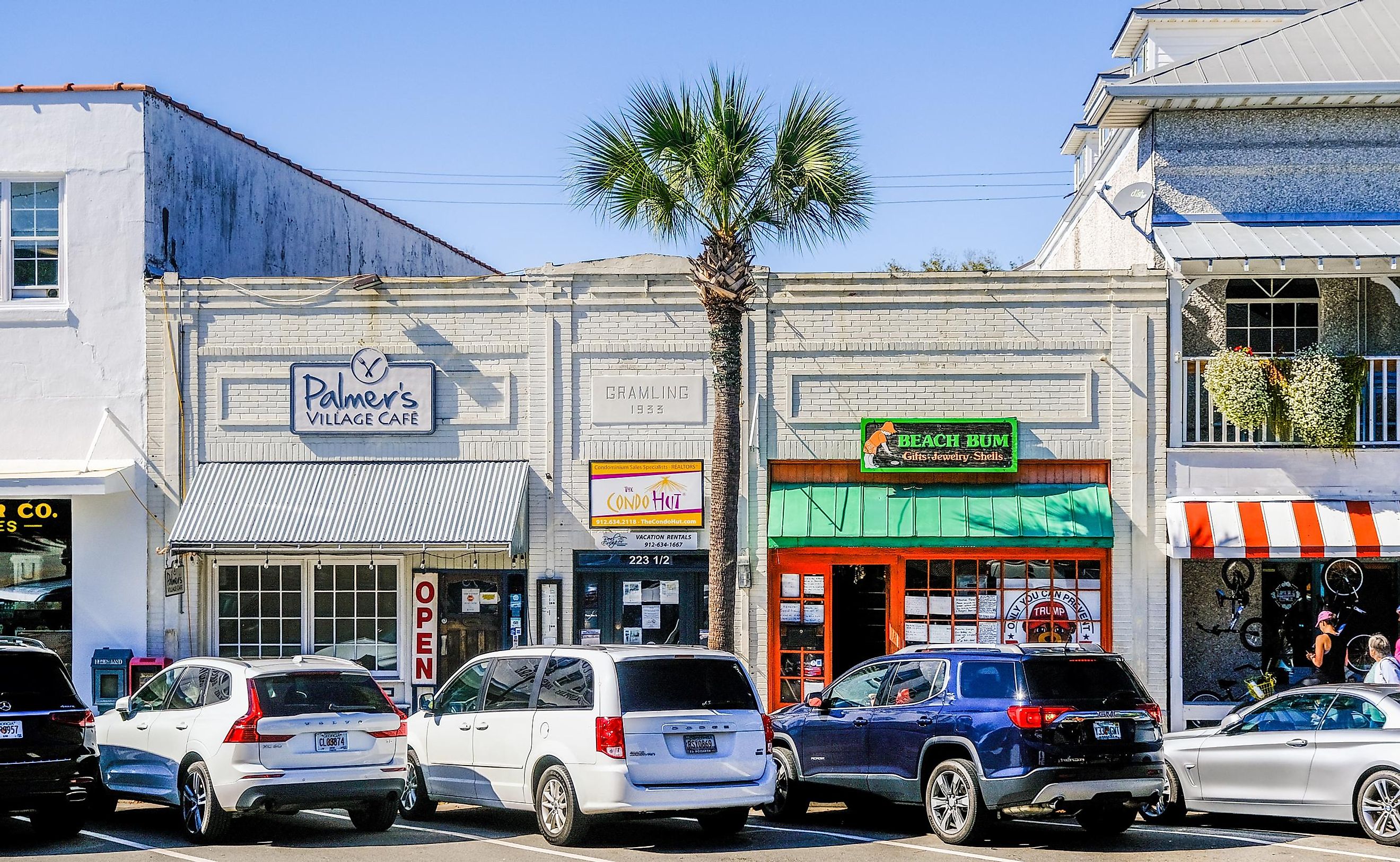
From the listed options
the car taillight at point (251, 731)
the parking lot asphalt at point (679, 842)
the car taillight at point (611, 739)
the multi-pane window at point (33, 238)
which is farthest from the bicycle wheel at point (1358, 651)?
the multi-pane window at point (33, 238)

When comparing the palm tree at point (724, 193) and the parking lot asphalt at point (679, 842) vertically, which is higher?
the palm tree at point (724, 193)

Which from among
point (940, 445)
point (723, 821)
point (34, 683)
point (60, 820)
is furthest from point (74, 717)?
point (940, 445)

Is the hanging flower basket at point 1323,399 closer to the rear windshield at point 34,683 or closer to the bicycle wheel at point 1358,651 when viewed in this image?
the bicycle wheel at point 1358,651

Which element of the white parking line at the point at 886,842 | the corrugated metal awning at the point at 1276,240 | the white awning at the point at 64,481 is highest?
the corrugated metal awning at the point at 1276,240

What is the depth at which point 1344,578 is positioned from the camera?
19.0 m

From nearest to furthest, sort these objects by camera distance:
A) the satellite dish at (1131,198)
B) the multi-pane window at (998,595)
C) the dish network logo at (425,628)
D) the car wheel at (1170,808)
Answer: the car wheel at (1170,808) → the multi-pane window at (998,595) → the satellite dish at (1131,198) → the dish network logo at (425,628)

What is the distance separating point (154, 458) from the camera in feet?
63.4

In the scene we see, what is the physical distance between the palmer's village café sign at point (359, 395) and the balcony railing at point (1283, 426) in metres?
9.64

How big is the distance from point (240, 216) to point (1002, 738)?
1498cm

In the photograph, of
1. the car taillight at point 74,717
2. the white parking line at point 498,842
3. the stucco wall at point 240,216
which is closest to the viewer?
the white parking line at point 498,842

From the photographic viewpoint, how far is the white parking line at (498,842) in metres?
11.5

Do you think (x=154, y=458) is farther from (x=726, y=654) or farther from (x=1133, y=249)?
(x=1133, y=249)

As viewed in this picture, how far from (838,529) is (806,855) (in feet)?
23.6

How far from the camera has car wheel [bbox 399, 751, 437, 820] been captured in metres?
13.7
